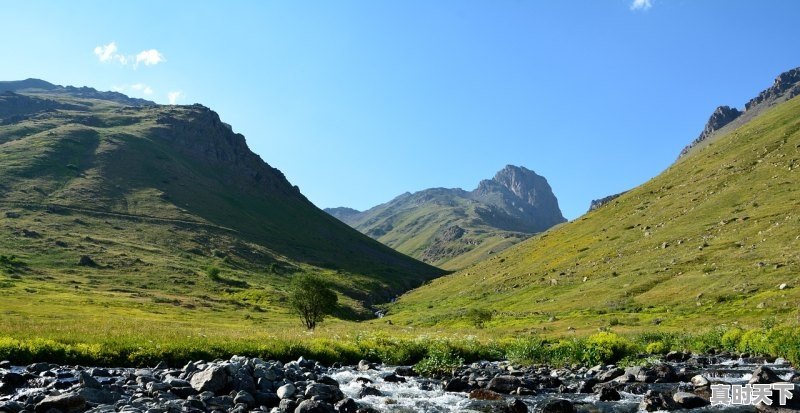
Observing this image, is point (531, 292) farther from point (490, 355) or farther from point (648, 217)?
point (490, 355)

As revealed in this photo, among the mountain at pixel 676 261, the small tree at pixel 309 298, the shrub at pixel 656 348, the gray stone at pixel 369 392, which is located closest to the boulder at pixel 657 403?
the gray stone at pixel 369 392

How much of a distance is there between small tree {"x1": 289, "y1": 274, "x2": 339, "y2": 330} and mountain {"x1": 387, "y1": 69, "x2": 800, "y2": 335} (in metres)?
20.1

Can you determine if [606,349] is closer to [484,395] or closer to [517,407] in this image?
[484,395]

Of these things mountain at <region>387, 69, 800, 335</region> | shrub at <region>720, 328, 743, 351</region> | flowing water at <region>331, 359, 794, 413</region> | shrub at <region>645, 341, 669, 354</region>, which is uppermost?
mountain at <region>387, 69, 800, 335</region>

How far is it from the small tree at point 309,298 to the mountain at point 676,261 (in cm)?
2008

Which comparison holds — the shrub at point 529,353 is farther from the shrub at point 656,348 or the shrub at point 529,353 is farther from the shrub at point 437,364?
the shrub at point 656,348

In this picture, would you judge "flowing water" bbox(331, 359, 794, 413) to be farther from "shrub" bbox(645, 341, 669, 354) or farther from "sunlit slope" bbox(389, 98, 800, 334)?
"sunlit slope" bbox(389, 98, 800, 334)

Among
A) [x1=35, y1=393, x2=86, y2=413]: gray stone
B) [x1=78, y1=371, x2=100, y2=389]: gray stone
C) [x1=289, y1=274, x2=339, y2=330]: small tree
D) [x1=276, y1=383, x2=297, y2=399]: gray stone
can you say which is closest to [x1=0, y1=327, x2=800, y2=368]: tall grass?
[x1=78, y1=371, x2=100, y2=389]: gray stone

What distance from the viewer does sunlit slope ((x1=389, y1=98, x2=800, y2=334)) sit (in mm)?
63188

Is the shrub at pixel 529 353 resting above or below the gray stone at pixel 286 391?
above

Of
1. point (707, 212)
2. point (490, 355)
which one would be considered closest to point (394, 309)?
point (707, 212)

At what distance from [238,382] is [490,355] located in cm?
2264

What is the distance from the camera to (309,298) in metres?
79.2

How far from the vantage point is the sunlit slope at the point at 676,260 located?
2488 inches
